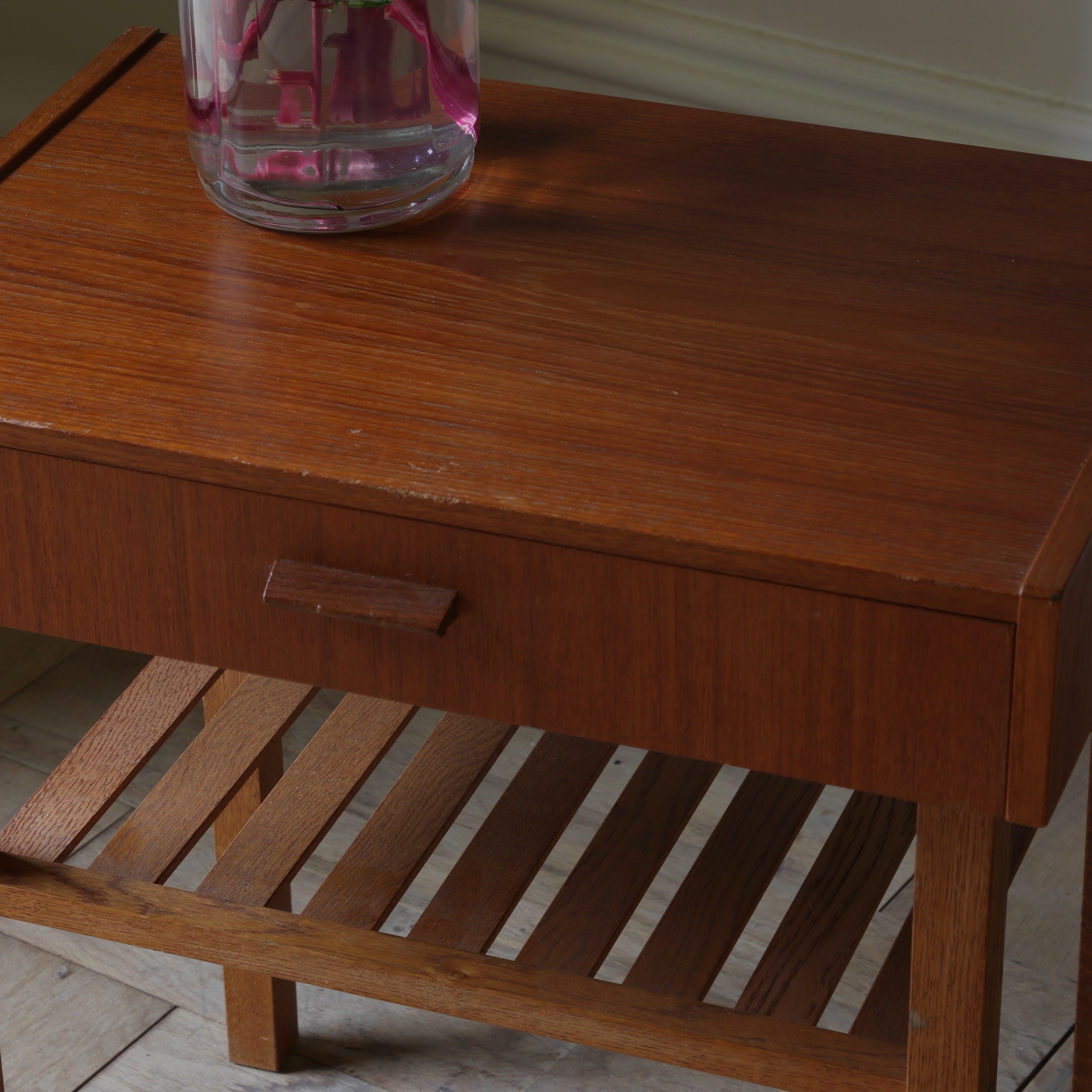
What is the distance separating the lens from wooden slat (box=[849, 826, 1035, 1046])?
82cm

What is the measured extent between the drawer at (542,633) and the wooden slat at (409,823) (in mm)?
236

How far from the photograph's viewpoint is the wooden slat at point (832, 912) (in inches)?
32.8

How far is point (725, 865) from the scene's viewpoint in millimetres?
946

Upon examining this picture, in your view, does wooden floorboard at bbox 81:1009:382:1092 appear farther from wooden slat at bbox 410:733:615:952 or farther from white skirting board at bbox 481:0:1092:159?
white skirting board at bbox 481:0:1092:159

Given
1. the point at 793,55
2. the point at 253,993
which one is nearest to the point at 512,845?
the point at 253,993

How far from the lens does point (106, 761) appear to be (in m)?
0.98

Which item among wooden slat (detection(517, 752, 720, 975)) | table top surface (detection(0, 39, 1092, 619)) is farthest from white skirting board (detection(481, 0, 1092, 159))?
wooden slat (detection(517, 752, 720, 975))

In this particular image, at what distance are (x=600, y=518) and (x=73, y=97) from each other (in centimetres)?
50

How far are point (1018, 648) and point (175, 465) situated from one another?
0.33m

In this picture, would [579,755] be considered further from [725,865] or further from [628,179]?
[628,179]

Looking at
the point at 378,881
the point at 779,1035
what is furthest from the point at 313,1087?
the point at 779,1035

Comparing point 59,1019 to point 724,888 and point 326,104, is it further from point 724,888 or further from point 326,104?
point 326,104

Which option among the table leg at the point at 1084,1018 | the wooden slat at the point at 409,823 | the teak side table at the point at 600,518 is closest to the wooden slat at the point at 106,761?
the teak side table at the point at 600,518

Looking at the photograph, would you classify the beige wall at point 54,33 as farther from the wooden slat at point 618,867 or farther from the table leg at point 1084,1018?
the table leg at point 1084,1018
